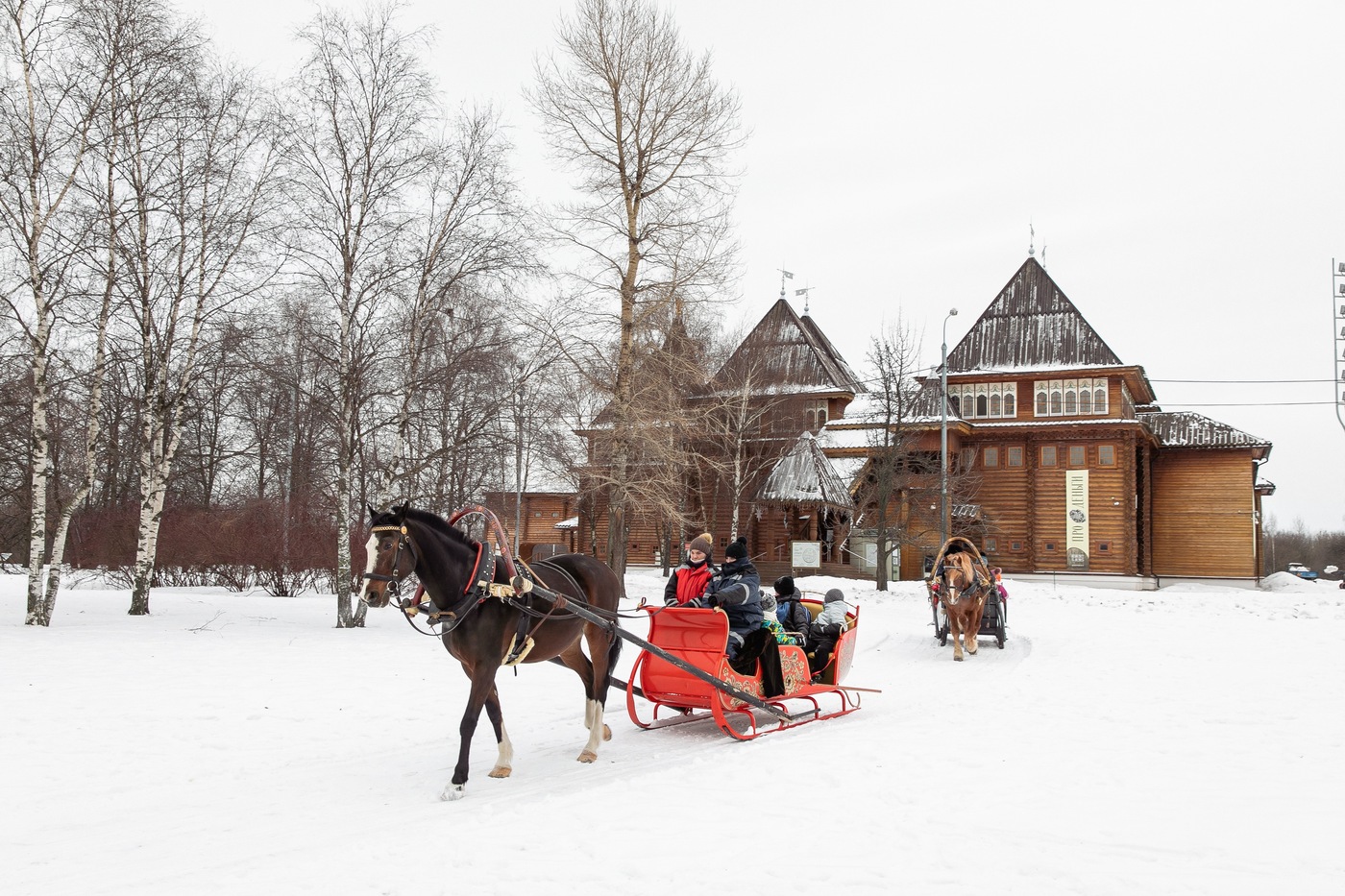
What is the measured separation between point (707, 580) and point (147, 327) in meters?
12.7

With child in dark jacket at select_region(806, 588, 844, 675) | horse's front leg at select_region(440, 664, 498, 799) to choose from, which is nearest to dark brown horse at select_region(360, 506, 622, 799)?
horse's front leg at select_region(440, 664, 498, 799)

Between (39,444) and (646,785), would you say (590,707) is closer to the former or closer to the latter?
(646,785)

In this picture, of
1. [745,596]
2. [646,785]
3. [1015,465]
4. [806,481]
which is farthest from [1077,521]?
[646,785]

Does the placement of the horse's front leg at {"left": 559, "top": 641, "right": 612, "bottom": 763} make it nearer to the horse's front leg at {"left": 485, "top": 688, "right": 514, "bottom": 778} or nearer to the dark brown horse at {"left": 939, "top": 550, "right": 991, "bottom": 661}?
the horse's front leg at {"left": 485, "top": 688, "right": 514, "bottom": 778}

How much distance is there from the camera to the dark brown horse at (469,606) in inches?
282

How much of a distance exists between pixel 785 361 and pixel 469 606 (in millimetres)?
38071

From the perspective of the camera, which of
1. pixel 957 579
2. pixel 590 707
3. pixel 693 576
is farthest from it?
pixel 957 579

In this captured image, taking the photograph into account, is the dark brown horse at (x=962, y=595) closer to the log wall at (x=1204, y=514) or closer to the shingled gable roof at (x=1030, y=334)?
the shingled gable roof at (x=1030, y=334)

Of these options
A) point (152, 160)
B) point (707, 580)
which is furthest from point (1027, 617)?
point (152, 160)

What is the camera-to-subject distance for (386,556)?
7.15 metres

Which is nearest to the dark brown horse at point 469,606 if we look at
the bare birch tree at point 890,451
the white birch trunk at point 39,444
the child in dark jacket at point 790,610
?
the child in dark jacket at point 790,610

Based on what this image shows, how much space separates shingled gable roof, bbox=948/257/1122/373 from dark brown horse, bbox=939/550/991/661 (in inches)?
1113

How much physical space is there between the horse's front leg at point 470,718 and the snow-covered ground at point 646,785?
145mm

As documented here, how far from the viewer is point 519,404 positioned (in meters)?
19.0
